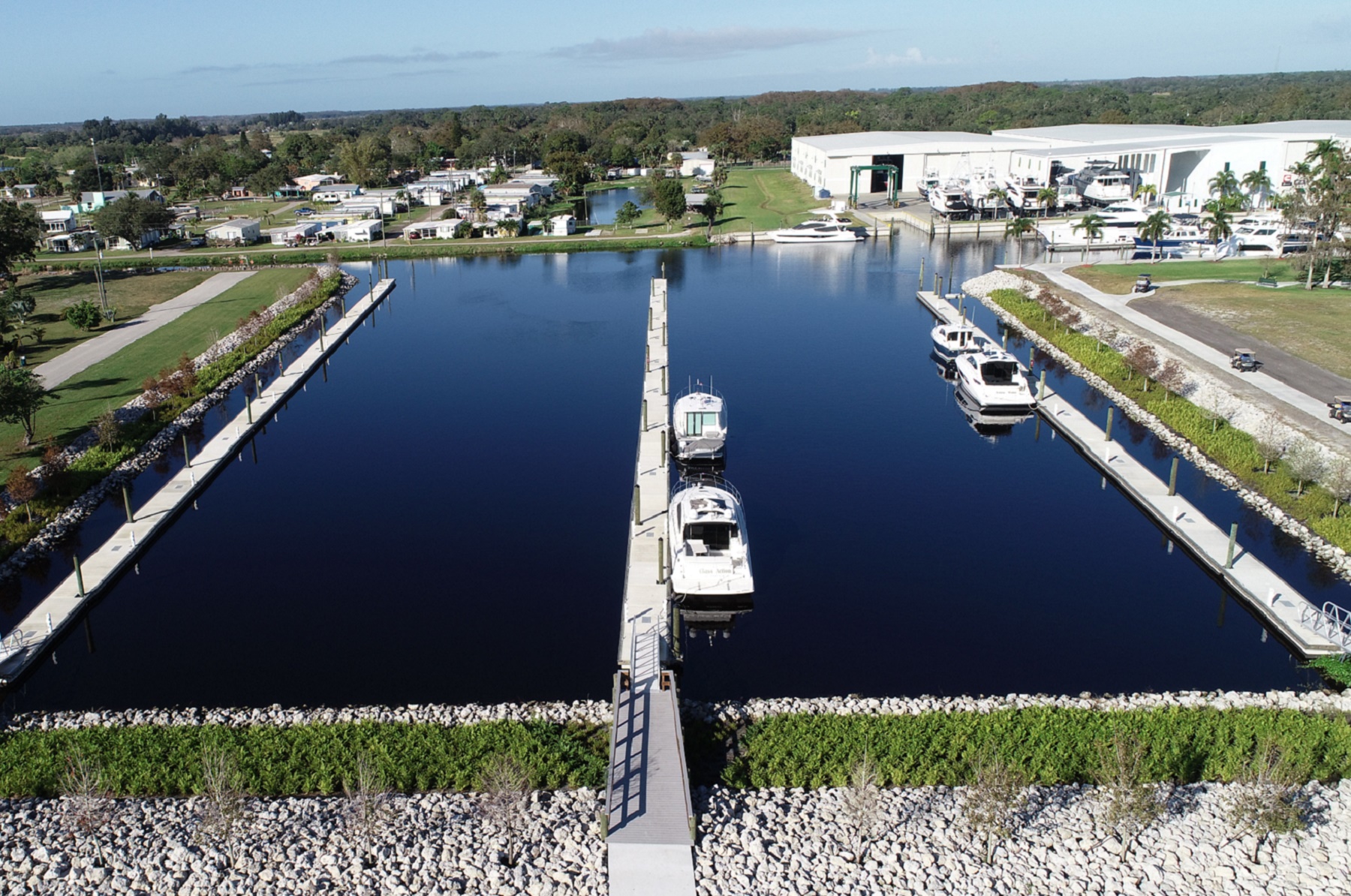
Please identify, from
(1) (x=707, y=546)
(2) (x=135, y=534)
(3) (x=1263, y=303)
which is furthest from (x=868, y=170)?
(2) (x=135, y=534)

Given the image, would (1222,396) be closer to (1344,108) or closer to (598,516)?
(598,516)

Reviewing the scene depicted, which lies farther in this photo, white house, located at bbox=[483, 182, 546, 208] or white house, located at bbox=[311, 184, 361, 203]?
white house, located at bbox=[311, 184, 361, 203]

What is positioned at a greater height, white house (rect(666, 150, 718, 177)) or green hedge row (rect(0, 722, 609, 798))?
white house (rect(666, 150, 718, 177))

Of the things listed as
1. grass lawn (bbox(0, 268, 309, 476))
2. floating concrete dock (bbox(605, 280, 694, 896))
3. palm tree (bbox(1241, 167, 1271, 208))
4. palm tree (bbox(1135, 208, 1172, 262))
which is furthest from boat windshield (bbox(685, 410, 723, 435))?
palm tree (bbox(1241, 167, 1271, 208))

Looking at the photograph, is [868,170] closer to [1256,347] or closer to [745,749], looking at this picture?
[1256,347]

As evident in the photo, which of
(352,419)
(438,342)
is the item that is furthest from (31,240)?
(352,419)

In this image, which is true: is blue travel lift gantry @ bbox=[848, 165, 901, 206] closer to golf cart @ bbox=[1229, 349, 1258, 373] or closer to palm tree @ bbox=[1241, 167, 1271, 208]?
palm tree @ bbox=[1241, 167, 1271, 208]
